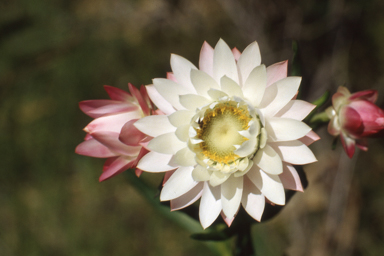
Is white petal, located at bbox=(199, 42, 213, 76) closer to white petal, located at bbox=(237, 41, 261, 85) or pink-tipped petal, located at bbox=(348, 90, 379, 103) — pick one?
white petal, located at bbox=(237, 41, 261, 85)

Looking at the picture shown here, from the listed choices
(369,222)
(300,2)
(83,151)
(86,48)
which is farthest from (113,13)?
(369,222)

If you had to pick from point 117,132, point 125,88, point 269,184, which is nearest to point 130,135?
point 117,132

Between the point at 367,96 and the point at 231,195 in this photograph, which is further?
the point at 367,96

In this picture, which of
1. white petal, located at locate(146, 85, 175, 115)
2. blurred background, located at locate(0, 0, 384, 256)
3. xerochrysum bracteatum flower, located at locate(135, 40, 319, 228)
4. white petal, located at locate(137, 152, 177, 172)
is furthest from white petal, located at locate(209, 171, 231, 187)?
blurred background, located at locate(0, 0, 384, 256)

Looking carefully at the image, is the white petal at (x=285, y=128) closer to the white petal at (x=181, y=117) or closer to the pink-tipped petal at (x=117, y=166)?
the white petal at (x=181, y=117)

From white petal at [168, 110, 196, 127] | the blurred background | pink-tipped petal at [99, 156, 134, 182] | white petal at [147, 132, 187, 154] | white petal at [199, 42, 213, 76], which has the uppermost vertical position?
white petal at [199, 42, 213, 76]

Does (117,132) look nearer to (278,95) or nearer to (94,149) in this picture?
(94,149)
